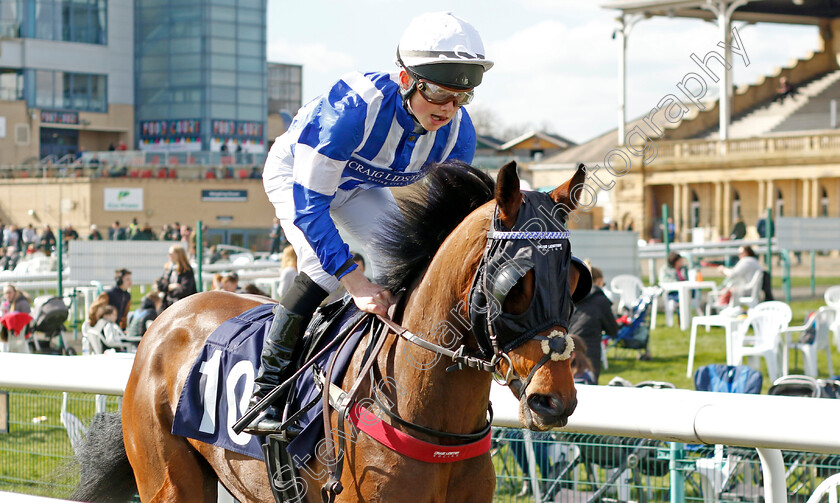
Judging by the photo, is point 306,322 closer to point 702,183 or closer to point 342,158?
point 342,158

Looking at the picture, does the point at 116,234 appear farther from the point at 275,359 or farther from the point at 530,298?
the point at 530,298

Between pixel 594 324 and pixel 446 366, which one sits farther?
pixel 594 324

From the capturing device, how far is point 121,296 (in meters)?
10.6

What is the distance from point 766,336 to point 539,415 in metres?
8.29

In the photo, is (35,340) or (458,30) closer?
(458,30)

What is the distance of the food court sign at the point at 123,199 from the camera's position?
1563 inches

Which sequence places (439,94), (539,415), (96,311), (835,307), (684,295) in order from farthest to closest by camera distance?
(684,295)
(835,307)
(96,311)
(439,94)
(539,415)

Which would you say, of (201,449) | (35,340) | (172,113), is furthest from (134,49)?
(201,449)

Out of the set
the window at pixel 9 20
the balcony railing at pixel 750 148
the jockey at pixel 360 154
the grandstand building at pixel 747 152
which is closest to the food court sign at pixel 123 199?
the window at pixel 9 20

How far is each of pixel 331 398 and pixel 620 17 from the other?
113 feet

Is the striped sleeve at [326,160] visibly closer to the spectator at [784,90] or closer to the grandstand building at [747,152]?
the grandstand building at [747,152]

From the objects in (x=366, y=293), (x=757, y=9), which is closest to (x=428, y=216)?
(x=366, y=293)

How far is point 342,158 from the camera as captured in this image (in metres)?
2.73

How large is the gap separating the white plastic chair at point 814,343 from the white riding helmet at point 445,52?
779 cm
